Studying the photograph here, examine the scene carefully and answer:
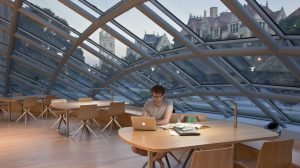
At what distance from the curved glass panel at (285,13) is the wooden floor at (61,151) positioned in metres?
3.94

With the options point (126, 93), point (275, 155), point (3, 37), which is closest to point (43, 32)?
point (3, 37)

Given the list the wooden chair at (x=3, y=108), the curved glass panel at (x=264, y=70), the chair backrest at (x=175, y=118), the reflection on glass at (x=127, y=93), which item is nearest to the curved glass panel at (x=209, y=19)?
the curved glass panel at (x=264, y=70)

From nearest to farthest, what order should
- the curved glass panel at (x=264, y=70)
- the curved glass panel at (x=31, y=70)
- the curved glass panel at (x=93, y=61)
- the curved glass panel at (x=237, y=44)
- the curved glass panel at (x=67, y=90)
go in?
1. the curved glass panel at (x=237, y=44)
2. the curved glass panel at (x=264, y=70)
3. the curved glass panel at (x=93, y=61)
4. the curved glass panel at (x=31, y=70)
5. the curved glass panel at (x=67, y=90)

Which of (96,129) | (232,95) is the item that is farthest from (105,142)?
(232,95)

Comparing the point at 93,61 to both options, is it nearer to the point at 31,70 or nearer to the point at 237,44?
the point at 31,70

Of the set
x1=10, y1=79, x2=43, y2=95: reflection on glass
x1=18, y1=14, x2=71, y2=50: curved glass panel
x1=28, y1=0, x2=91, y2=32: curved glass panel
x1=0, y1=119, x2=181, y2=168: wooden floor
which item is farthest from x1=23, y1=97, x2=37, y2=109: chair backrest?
x1=10, y1=79, x2=43, y2=95: reflection on glass

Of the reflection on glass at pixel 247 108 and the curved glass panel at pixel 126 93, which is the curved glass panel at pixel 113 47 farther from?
the reflection on glass at pixel 247 108

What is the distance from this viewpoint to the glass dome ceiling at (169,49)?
7.62 meters

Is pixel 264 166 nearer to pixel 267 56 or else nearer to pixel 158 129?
pixel 158 129

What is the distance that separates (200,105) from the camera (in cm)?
1510

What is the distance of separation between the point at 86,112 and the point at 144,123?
4.06 m

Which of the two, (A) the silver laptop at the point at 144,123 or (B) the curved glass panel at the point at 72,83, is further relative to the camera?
(B) the curved glass panel at the point at 72,83

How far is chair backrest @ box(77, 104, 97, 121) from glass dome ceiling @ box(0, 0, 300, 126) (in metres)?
2.44

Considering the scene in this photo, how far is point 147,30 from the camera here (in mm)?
10273
